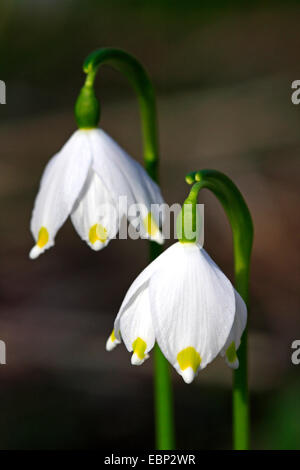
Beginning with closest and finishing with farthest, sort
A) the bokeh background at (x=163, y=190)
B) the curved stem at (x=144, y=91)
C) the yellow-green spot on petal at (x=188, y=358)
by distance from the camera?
the yellow-green spot on petal at (x=188, y=358), the curved stem at (x=144, y=91), the bokeh background at (x=163, y=190)

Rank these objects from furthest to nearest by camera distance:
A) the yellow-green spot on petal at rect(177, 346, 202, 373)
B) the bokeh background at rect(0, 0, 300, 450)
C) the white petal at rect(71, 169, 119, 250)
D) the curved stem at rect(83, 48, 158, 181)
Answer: the bokeh background at rect(0, 0, 300, 450)
the curved stem at rect(83, 48, 158, 181)
the white petal at rect(71, 169, 119, 250)
the yellow-green spot on petal at rect(177, 346, 202, 373)

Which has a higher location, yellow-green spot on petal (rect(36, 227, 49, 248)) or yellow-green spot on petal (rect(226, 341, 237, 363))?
yellow-green spot on petal (rect(36, 227, 49, 248))

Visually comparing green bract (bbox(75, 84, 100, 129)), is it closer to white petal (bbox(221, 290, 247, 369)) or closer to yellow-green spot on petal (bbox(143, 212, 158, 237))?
yellow-green spot on petal (bbox(143, 212, 158, 237))

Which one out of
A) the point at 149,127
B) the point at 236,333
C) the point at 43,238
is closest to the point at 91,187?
the point at 43,238

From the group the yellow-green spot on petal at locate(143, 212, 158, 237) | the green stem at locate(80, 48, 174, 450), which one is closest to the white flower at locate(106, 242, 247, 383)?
the yellow-green spot on petal at locate(143, 212, 158, 237)

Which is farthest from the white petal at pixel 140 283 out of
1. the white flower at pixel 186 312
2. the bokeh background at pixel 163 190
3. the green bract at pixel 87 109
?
the bokeh background at pixel 163 190

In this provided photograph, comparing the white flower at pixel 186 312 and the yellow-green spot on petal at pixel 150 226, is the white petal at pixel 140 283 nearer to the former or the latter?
the white flower at pixel 186 312

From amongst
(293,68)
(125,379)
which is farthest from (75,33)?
(125,379)
